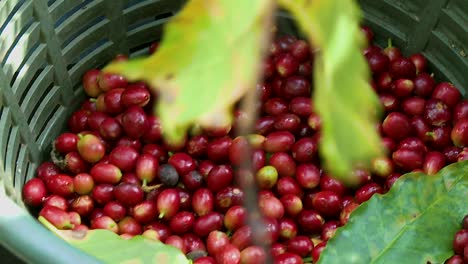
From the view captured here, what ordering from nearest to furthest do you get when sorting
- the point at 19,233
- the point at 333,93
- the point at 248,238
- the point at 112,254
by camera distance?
the point at 333,93
the point at 19,233
the point at 112,254
the point at 248,238

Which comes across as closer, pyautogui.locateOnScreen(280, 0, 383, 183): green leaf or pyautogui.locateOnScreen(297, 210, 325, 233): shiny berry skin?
pyautogui.locateOnScreen(280, 0, 383, 183): green leaf

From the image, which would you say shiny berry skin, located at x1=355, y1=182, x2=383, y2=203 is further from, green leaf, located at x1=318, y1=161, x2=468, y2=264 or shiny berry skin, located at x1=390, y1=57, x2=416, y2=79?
shiny berry skin, located at x1=390, y1=57, x2=416, y2=79

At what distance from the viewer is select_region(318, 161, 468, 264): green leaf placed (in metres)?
0.92

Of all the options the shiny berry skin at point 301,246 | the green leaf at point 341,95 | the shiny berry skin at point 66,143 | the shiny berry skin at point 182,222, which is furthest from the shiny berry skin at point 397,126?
the green leaf at point 341,95

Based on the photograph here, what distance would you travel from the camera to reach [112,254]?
2.76 ft

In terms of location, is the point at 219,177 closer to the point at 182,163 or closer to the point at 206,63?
the point at 182,163

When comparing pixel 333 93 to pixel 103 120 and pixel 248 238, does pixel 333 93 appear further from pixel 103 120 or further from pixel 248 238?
pixel 103 120

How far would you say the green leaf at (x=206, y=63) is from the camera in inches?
9.8

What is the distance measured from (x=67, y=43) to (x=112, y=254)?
0.41 meters

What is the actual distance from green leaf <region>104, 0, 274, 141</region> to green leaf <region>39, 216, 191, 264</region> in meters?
0.58

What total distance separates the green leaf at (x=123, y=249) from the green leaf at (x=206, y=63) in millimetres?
580

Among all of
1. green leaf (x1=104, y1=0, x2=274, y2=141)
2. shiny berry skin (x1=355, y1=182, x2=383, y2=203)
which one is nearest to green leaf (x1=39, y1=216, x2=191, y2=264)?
shiny berry skin (x1=355, y1=182, x2=383, y2=203)

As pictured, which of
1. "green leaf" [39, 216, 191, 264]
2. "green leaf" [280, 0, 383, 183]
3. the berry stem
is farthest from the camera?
the berry stem

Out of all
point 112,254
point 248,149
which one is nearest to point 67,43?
point 112,254
